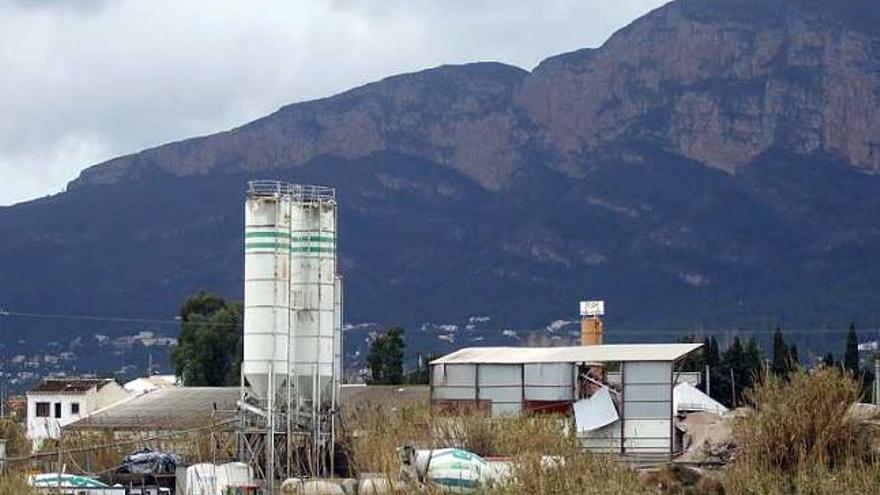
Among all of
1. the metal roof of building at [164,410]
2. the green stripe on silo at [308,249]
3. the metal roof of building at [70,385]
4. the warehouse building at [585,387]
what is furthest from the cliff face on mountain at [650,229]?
the green stripe on silo at [308,249]

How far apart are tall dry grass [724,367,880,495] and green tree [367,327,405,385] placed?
4550 centimetres

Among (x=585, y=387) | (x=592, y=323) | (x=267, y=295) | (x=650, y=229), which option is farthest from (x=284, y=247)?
(x=650, y=229)

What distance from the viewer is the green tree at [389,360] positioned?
3177 inches

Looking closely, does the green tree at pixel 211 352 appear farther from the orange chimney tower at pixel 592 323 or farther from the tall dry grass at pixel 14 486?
the tall dry grass at pixel 14 486

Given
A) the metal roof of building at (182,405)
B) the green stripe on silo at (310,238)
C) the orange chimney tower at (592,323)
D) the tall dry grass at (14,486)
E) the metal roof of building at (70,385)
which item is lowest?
the tall dry grass at (14,486)

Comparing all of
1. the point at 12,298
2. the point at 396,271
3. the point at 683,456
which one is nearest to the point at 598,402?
the point at 683,456

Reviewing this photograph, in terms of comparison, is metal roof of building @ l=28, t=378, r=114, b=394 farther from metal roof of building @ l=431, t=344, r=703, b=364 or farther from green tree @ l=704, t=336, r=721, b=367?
metal roof of building @ l=431, t=344, r=703, b=364

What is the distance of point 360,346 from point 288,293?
435 feet

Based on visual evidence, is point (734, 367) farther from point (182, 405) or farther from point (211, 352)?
point (211, 352)

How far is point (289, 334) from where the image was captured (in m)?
42.3

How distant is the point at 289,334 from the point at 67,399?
34196 mm

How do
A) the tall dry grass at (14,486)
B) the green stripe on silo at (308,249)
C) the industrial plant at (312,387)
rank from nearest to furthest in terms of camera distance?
the tall dry grass at (14,486) → the industrial plant at (312,387) → the green stripe on silo at (308,249)

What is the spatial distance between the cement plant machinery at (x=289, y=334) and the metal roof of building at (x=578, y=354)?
701 centimetres

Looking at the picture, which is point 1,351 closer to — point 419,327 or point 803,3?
point 419,327
